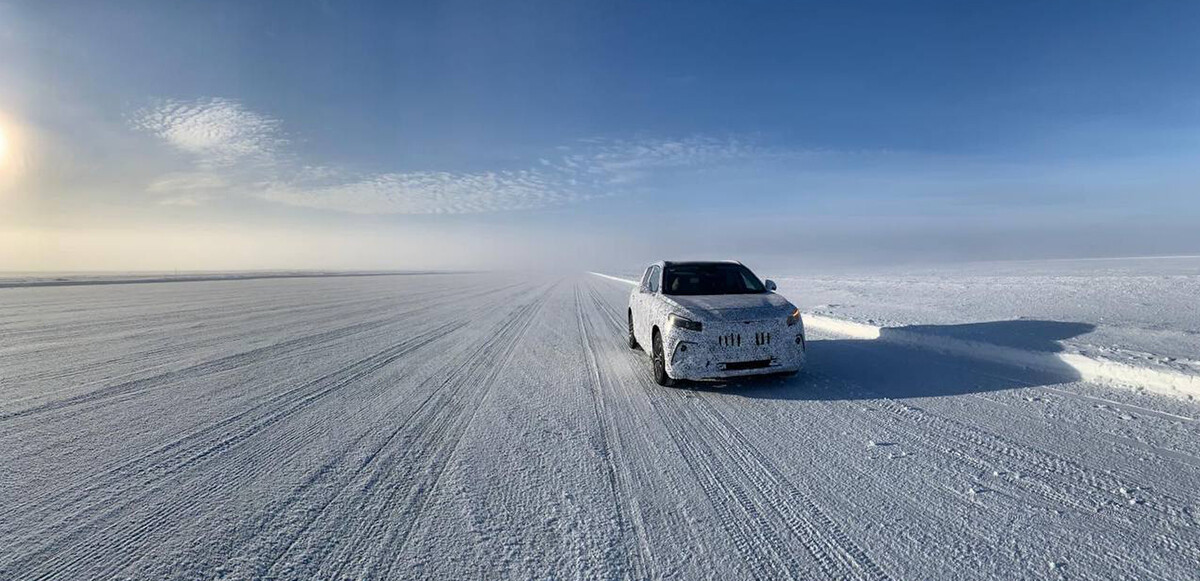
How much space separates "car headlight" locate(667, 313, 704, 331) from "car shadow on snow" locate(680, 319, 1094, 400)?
30.5 inches

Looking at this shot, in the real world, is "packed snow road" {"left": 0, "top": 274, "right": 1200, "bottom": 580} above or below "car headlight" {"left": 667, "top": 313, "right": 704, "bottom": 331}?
below

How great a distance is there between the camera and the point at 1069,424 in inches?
172

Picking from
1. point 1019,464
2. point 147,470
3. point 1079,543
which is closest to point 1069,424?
point 1019,464

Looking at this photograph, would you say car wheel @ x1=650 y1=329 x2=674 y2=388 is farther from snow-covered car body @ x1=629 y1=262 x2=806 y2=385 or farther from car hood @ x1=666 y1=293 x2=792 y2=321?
car hood @ x1=666 y1=293 x2=792 y2=321

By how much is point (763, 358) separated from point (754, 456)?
2.01 meters

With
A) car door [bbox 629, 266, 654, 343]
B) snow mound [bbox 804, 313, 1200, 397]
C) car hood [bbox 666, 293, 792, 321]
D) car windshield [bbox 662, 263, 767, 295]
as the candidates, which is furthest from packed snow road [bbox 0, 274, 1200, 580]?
car windshield [bbox 662, 263, 767, 295]

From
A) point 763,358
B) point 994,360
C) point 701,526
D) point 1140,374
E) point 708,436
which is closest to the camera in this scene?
point 701,526

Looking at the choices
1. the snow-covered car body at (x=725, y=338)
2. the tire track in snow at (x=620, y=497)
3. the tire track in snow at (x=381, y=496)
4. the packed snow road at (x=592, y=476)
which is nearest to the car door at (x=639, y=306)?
the snow-covered car body at (x=725, y=338)

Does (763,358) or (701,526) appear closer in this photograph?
(701,526)

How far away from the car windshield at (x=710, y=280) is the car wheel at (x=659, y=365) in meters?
1.10

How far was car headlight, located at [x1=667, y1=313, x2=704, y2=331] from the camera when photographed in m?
5.75

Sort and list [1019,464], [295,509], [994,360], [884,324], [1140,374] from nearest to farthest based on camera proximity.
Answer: [295,509] → [1019,464] → [1140,374] → [994,360] → [884,324]

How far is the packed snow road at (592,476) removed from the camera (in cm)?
259

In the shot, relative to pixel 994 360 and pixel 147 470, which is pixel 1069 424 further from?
pixel 147 470
